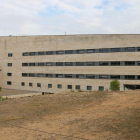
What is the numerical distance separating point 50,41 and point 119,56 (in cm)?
1678

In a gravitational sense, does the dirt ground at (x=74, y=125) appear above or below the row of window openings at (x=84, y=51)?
below

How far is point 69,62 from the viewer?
3919cm

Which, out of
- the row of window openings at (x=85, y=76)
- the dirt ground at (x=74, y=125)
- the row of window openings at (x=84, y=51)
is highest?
the row of window openings at (x=84, y=51)

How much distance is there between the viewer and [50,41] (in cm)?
4122

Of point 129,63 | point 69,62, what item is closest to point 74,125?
point 129,63

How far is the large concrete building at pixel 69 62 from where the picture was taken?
33.9 meters

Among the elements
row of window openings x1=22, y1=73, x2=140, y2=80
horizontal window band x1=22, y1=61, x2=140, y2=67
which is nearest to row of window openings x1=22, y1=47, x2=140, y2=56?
horizontal window band x1=22, y1=61, x2=140, y2=67

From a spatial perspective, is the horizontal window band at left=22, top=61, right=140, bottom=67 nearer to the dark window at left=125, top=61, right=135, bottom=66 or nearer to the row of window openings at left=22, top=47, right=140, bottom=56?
the dark window at left=125, top=61, right=135, bottom=66

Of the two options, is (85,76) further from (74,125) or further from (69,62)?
(74,125)

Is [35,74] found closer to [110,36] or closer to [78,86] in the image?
[78,86]

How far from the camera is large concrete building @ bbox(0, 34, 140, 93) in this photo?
111 feet

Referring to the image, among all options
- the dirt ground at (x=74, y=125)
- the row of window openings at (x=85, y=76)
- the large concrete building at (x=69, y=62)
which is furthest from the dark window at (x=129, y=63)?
the dirt ground at (x=74, y=125)

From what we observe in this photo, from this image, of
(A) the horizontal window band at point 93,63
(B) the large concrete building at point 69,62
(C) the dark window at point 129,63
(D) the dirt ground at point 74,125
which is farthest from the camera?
(B) the large concrete building at point 69,62

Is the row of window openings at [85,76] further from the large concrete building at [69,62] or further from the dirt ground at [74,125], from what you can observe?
the dirt ground at [74,125]
